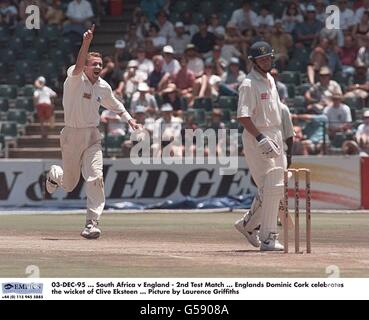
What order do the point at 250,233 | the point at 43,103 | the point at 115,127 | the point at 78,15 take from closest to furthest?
the point at 250,233, the point at 115,127, the point at 43,103, the point at 78,15

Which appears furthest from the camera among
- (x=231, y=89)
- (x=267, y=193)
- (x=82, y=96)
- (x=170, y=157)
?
(x=231, y=89)

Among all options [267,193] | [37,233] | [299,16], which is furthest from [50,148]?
[267,193]

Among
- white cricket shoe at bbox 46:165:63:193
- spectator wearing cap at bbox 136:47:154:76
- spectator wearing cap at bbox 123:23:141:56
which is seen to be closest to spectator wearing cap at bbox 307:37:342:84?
spectator wearing cap at bbox 136:47:154:76

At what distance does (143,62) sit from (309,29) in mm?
3808

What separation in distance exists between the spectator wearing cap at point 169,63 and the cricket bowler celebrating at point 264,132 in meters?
14.6

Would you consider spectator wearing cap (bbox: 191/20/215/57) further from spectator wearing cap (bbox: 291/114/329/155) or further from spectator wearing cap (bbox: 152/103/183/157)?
spectator wearing cap (bbox: 291/114/329/155)

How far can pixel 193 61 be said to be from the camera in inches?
1182

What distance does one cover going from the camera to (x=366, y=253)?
1538cm

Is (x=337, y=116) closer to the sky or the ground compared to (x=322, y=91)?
closer to the ground

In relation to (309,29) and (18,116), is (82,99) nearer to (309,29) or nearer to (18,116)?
(18,116)

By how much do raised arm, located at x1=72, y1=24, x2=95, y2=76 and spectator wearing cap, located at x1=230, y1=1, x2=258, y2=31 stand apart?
14.4m

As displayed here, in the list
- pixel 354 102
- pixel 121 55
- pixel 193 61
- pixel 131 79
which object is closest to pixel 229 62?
pixel 193 61

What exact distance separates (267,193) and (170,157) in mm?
11329

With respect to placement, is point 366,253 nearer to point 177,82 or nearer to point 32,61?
point 177,82
